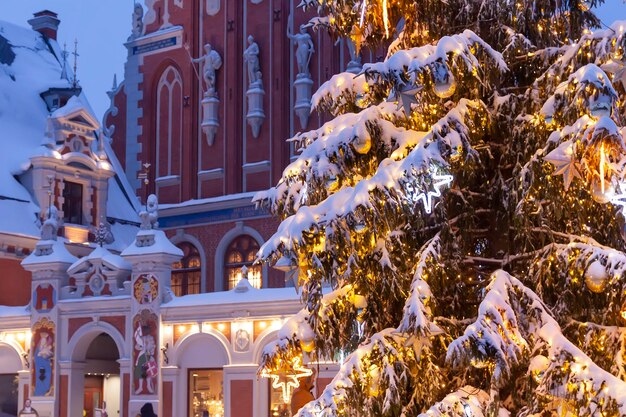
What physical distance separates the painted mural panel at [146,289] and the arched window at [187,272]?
4463 millimetres

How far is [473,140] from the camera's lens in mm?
8180

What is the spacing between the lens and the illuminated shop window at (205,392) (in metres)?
21.1

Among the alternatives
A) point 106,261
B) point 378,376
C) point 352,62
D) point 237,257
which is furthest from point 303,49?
point 378,376

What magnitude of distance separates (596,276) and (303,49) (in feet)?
62.8

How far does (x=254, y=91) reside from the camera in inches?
1038

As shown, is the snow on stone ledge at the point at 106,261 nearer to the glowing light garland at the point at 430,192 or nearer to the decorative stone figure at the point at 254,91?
the decorative stone figure at the point at 254,91

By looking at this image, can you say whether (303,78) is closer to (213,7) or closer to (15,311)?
(213,7)

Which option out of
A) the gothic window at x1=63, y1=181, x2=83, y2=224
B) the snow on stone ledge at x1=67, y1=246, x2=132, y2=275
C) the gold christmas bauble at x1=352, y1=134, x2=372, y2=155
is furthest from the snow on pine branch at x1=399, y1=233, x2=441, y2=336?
the gothic window at x1=63, y1=181, x2=83, y2=224

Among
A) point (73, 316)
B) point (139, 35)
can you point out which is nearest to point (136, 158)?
point (139, 35)

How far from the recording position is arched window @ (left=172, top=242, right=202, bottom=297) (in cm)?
2662

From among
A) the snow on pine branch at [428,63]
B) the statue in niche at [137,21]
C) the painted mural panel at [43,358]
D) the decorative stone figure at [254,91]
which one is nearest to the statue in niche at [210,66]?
the decorative stone figure at [254,91]

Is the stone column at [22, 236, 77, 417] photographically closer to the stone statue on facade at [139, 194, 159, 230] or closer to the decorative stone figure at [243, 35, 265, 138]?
the stone statue on facade at [139, 194, 159, 230]

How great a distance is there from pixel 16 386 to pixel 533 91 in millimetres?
18636

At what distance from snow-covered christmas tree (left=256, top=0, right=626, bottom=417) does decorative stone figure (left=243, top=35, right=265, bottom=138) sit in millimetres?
17595
